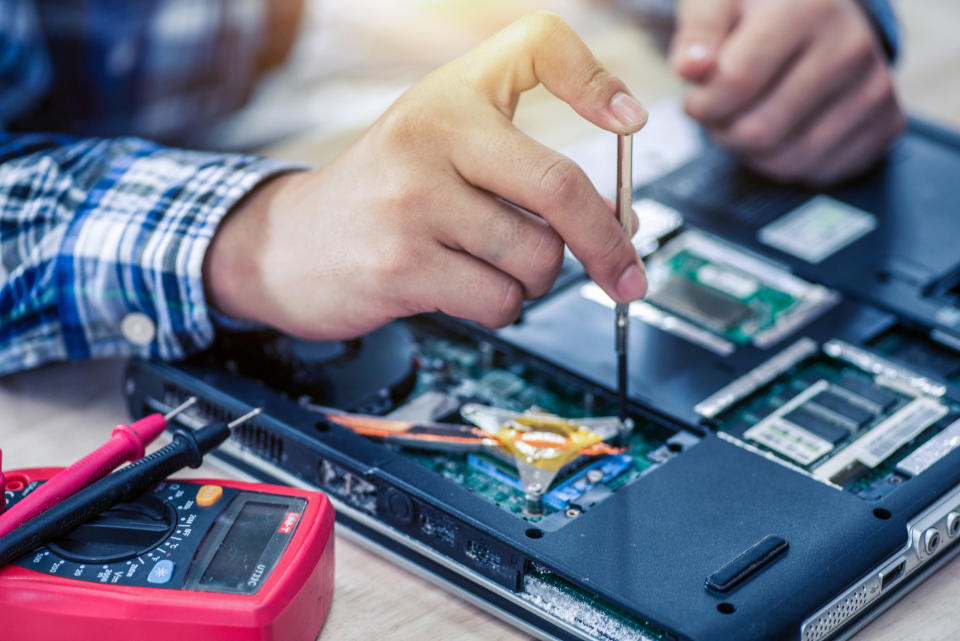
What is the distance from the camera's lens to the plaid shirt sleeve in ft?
3.62

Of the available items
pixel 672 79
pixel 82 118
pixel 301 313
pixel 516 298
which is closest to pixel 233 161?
pixel 301 313

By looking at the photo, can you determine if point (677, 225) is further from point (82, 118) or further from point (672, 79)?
point (82, 118)

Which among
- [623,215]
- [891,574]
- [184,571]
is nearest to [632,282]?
[623,215]

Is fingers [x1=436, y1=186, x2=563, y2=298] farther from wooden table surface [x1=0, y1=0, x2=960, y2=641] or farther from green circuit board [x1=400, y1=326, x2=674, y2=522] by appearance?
wooden table surface [x1=0, y1=0, x2=960, y2=641]

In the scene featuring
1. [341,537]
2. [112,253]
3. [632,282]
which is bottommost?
[341,537]

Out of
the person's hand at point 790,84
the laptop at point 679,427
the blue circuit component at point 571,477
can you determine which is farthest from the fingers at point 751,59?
the blue circuit component at point 571,477

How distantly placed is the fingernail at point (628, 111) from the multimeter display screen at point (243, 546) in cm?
37

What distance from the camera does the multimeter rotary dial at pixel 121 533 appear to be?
81 centimetres

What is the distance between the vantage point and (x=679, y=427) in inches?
38.8

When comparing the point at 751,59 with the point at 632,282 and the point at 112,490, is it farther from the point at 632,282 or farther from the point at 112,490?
the point at 112,490

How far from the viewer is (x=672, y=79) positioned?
1.73m

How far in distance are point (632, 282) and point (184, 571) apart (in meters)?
0.40

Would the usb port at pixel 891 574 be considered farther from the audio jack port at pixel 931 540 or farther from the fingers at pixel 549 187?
the fingers at pixel 549 187

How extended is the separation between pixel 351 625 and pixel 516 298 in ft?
0.95
